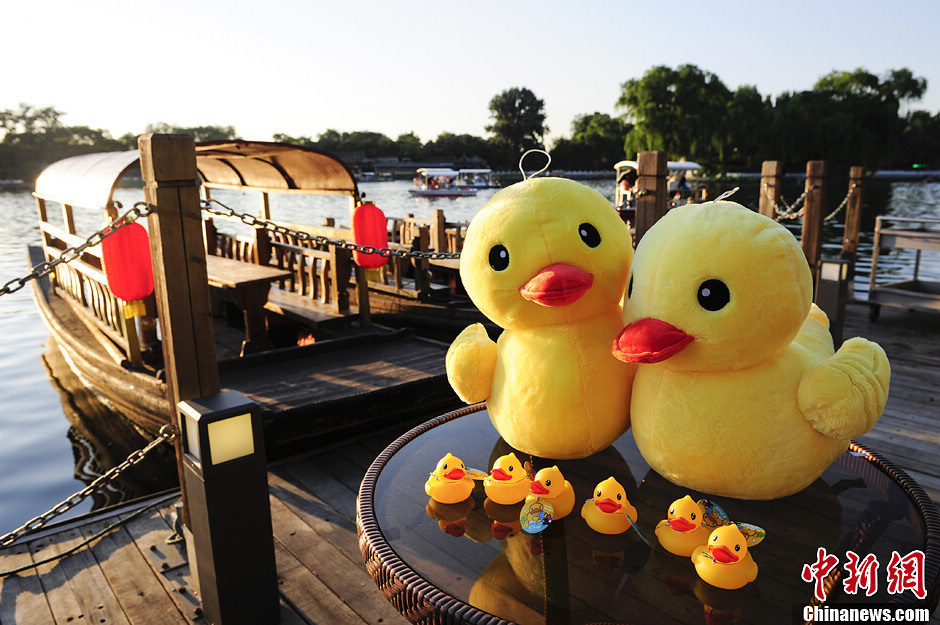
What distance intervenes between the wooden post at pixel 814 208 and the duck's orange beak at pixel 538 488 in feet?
22.3

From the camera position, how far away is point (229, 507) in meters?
2.63

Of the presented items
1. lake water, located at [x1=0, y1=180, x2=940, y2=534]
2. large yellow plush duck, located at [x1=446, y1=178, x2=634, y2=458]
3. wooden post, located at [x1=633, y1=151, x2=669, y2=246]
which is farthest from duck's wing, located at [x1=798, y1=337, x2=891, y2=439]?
lake water, located at [x1=0, y1=180, x2=940, y2=534]

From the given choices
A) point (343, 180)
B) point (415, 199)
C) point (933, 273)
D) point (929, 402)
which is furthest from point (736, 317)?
point (415, 199)

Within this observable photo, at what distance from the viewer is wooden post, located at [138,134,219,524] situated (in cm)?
257

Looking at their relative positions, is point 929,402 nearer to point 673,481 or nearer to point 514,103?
point 673,481

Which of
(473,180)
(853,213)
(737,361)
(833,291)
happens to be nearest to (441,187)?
(473,180)

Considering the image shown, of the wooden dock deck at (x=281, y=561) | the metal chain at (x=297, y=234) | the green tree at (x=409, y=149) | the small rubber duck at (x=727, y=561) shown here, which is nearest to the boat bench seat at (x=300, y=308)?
the metal chain at (x=297, y=234)

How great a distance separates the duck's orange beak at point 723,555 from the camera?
172 cm

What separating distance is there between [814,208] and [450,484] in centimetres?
724

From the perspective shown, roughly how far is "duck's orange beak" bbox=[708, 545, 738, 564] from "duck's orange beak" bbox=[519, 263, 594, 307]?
89 centimetres

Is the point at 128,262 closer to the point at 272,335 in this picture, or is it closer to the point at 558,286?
the point at 558,286

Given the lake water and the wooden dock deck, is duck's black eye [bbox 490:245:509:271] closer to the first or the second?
the wooden dock deck

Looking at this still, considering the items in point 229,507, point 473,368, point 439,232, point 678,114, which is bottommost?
point 229,507

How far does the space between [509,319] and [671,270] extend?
688mm
